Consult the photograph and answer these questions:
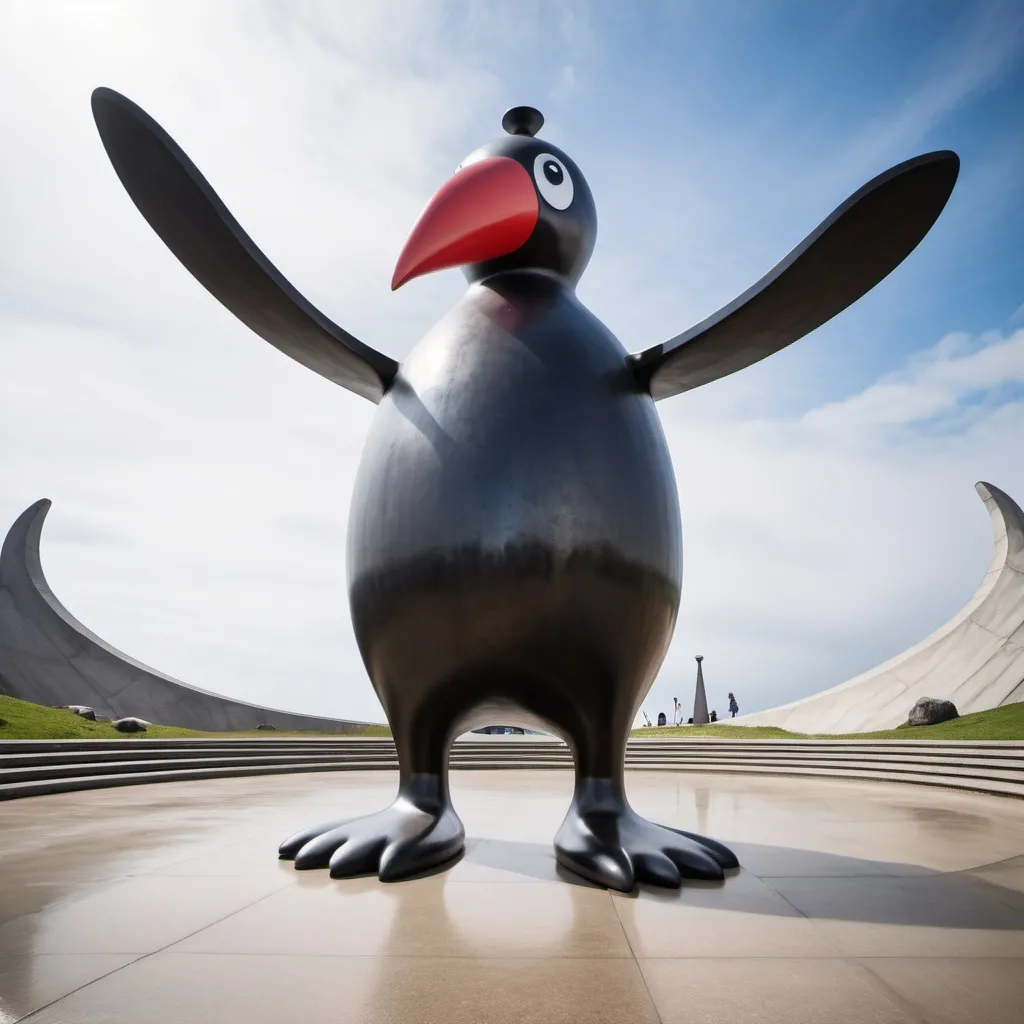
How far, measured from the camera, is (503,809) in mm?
5816

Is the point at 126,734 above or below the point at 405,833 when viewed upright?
above

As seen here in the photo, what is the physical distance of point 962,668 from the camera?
634 inches

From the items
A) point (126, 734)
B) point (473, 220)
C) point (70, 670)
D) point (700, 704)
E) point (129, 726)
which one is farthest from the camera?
point (700, 704)

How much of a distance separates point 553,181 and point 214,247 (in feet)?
6.01

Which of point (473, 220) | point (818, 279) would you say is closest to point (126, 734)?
point (473, 220)

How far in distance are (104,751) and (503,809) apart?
5522mm

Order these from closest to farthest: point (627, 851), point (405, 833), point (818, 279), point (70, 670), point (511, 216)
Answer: point (627, 851)
point (405, 833)
point (818, 279)
point (511, 216)
point (70, 670)

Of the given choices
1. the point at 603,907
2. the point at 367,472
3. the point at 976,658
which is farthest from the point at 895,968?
the point at 976,658

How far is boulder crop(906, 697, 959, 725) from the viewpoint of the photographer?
14.3 meters

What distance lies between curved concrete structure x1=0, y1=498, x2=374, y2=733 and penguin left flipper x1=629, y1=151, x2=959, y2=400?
1711cm

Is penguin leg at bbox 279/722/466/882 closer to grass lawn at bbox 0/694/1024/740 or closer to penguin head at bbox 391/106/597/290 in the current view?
penguin head at bbox 391/106/597/290

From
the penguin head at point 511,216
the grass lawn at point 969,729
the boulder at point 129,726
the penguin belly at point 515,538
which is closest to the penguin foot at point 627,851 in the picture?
the penguin belly at point 515,538

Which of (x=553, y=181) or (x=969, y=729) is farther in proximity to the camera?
(x=969, y=729)

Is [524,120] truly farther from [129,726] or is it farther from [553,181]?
[129,726]
